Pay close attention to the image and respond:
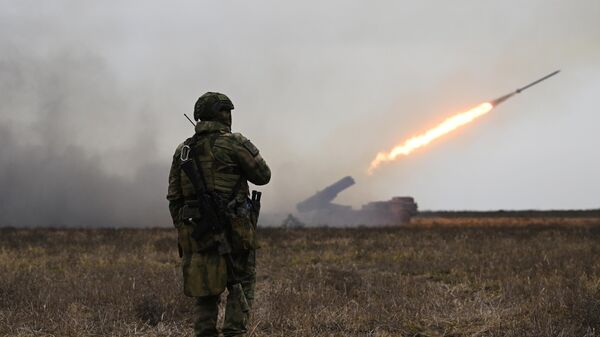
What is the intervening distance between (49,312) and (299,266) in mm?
6190

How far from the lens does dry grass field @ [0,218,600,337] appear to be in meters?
7.05

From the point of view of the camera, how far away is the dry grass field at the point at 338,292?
7055 mm

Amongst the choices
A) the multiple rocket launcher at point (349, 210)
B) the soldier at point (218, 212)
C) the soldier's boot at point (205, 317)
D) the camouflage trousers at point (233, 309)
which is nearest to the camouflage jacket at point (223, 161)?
the soldier at point (218, 212)

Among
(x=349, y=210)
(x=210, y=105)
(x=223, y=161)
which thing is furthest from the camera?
(x=349, y=210)

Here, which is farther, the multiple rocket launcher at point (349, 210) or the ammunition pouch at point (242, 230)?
the multiple rocket launcher at point (349, 210)

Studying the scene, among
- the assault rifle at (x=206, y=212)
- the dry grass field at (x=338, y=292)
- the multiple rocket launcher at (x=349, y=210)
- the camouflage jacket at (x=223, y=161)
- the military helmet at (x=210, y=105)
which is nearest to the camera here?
the assault rifle at (x=206, y=212)

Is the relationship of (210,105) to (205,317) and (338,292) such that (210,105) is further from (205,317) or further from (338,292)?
(338,292)

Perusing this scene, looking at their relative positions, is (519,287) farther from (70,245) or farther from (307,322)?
(70,245)

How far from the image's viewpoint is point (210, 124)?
5.35m

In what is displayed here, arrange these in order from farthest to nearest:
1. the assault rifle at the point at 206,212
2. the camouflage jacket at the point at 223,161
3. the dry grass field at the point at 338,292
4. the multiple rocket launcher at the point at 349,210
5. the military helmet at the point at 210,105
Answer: the multiple rocket launcher at the point at 349,210 < the dry grass field at the point at 338,292 < the military helmet at the point at 210,105 < the camouflage jacket at the point at 223,161 < the assault rifle at the point at 206,212

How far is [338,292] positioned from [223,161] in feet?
15.5

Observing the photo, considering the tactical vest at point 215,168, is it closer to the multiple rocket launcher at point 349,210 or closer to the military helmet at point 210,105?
the military helmet at point 210,105

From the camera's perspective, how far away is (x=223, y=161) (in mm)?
5238

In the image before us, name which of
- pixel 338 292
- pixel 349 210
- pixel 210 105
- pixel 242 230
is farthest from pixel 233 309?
pixel 349 210
